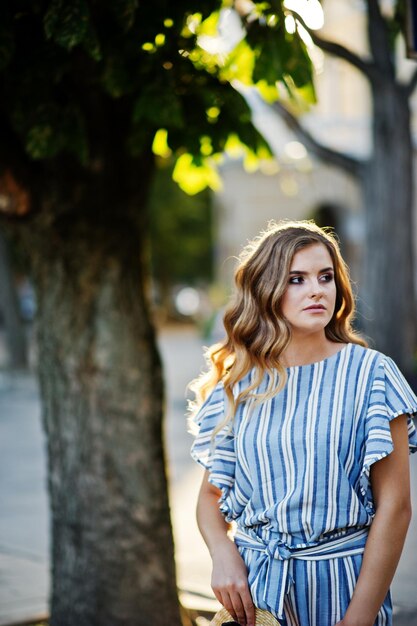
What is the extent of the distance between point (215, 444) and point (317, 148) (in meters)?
11.5

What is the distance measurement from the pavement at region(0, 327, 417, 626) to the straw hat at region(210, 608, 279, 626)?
3.10 metres

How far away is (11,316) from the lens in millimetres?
22859

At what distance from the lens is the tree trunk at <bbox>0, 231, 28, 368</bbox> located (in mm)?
22844

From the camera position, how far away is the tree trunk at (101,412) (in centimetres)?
498

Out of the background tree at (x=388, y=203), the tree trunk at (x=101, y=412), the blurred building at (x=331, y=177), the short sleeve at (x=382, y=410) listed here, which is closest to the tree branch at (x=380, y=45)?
the background tree at (x=388, y=203)

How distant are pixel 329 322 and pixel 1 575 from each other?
4868 millimetres

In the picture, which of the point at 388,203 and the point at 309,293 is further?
the point at 388,203

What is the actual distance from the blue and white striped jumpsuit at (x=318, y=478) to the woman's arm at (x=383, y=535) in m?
0.05

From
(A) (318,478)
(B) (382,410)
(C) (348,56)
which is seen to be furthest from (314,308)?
(C) (348,56)

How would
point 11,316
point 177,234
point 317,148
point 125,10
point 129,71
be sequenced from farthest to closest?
1. point 177,234
2. point 11,316
3. point 317,148
4. point 129,71
5. point 125,10

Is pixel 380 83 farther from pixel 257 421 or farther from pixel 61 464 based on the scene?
pixel 257 421

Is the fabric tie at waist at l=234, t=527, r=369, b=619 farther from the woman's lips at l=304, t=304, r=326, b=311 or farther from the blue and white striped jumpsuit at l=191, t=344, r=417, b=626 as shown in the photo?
the woman's lips at l=304, t=304, r=326, b=311

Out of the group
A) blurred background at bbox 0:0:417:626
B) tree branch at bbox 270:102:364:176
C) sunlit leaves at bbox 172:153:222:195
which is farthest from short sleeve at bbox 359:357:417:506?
tree branch at bbox 270:102:364:176

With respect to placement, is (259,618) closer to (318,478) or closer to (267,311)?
(318,478)
